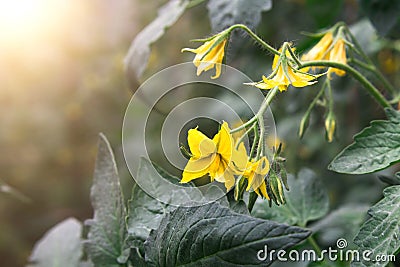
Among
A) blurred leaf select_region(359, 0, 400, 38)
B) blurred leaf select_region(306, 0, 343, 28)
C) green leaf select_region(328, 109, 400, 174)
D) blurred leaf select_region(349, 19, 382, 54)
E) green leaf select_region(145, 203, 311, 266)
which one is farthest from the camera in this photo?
blurred leaf select_region(349, 19, 382, 54)

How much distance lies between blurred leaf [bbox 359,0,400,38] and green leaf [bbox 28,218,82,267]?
507 mm

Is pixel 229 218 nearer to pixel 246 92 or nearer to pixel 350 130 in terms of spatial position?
pixel 246 92

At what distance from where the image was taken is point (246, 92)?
1436mm

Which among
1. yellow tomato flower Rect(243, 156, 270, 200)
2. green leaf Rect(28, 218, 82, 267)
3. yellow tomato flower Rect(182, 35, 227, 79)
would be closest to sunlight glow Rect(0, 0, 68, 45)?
green leaf Rect(28, 218, 82, 267)

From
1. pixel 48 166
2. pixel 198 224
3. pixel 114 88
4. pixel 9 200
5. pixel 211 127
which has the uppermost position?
pixel 114 88

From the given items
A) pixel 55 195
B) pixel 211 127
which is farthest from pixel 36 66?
pixel 211 127

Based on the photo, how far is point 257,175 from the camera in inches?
21.2

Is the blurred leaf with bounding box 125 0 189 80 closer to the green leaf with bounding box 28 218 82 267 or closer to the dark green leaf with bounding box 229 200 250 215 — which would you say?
the green leaf with bounding box 28 218 82 267

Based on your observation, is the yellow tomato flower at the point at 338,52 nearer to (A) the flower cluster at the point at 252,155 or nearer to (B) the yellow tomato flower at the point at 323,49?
(B) the yellow tomato flower at the point at 323,49

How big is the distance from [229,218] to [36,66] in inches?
65.3

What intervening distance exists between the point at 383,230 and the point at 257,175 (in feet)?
0.42

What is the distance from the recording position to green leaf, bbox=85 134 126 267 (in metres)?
0.66

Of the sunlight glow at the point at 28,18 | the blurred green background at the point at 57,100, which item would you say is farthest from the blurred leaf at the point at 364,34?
the sunlight glow at the point at 28,18

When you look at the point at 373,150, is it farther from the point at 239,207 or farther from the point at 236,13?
the point at 236,13
